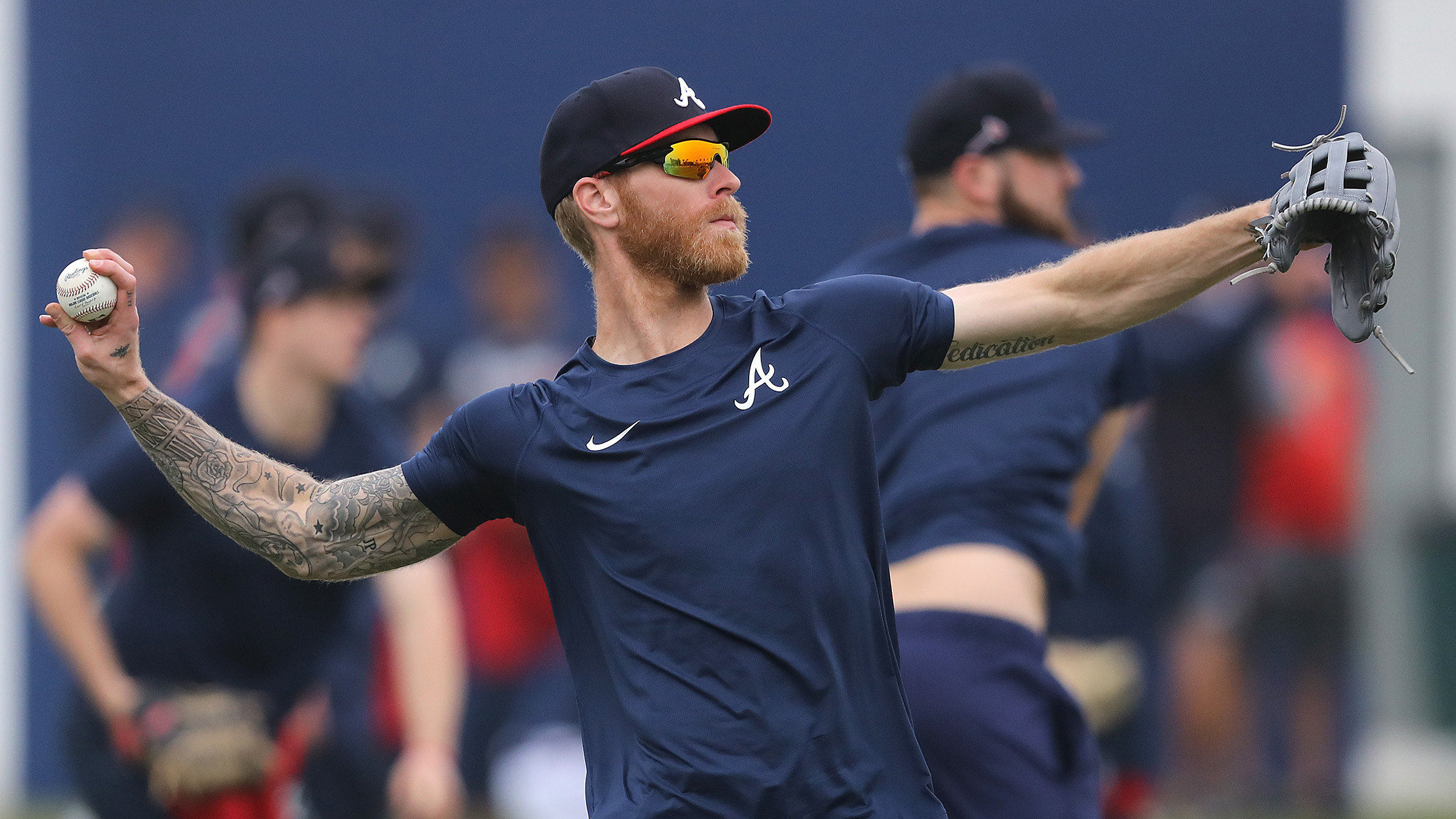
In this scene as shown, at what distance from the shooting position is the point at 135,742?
18.4ft

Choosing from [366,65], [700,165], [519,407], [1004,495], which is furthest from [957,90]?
[366,65]

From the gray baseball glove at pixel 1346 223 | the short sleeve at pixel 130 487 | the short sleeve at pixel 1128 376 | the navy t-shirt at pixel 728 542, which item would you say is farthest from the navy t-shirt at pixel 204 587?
the gray baseball glove at pixel 1346 223

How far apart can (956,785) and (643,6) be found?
7.47 m

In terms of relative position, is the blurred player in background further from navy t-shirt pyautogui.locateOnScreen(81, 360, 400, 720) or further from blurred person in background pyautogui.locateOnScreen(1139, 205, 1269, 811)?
blurred person in background pyautogui.locateOnScreen(1139, 205, 1269, 811)

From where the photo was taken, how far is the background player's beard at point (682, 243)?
11.3ft

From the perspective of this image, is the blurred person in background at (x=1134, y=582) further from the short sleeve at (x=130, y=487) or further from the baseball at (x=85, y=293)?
the baseball at (x=85, y=293)

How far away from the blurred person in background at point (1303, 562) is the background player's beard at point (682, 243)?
7.16 meters

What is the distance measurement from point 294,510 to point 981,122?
236 cm

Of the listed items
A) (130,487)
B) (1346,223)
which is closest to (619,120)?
(1346,223)

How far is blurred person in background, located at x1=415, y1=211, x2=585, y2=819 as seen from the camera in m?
9.50

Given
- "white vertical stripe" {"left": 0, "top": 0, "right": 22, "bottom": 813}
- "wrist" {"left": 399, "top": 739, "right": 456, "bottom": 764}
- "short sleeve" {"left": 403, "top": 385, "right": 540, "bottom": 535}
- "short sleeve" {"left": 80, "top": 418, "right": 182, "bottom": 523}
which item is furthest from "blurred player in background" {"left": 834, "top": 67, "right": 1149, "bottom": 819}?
"white vertical stripe" {"left": 0, "top": 0, "right": 22, "bottom": 813}

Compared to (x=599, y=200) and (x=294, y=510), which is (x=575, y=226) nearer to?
(x=599, y=200)

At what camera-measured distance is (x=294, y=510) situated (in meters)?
3.54

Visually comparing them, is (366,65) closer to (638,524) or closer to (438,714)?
(438,714)
